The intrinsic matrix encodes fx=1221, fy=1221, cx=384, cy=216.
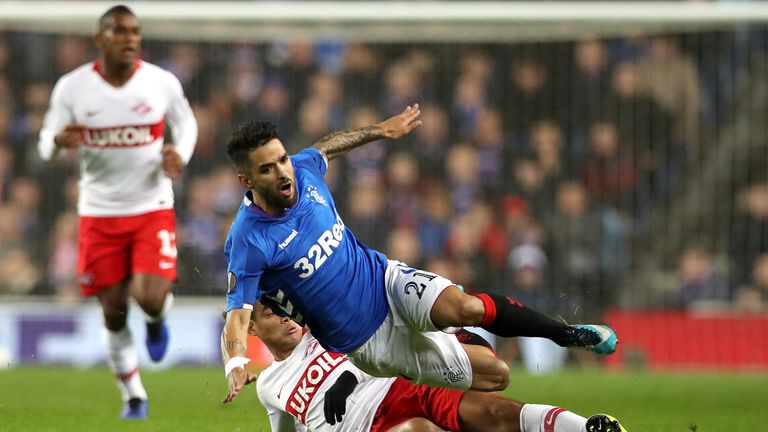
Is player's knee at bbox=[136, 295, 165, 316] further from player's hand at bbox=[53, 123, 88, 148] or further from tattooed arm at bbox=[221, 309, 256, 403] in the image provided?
tattooed arm at bbox=[221, 309, 256, 403]

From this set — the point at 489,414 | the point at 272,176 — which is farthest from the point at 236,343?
the point at 489,414

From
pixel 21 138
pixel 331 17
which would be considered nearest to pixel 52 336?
pixel 21 138

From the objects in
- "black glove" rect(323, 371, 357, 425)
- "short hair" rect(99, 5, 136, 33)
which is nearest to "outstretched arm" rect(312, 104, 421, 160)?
"black glove" rect(323, 371, 357, 425)

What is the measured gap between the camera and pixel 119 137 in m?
9.59

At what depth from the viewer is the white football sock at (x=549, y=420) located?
6.05m

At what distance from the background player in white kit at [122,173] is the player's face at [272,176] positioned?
313 centimetres

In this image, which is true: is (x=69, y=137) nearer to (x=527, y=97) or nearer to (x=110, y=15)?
(x=110, y=15)

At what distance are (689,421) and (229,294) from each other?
429cm

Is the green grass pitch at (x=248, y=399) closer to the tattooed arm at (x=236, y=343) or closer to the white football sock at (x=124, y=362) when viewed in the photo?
the white football sock at (x=124, y=362)

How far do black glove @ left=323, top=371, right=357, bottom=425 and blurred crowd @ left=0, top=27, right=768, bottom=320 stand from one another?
29.5 feet

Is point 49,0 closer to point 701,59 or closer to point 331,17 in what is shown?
point 331,17

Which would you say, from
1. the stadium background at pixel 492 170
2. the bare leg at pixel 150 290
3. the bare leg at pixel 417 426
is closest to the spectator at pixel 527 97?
the stadium background at pixel 492 170

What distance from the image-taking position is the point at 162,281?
9.44 m

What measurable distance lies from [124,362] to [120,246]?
3.17 feet
